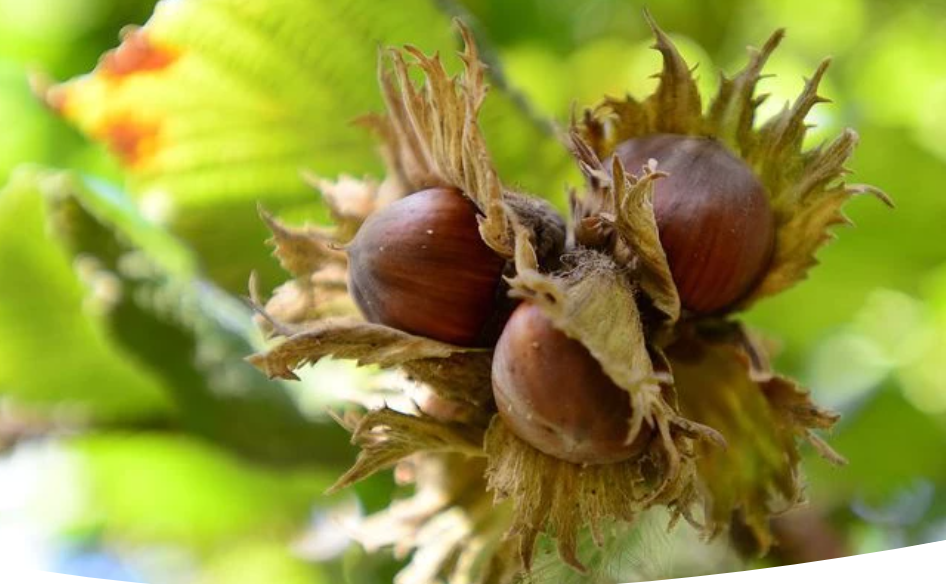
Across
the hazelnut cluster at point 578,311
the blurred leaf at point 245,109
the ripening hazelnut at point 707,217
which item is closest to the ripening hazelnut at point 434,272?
the hazelnut cluster at point 578,311

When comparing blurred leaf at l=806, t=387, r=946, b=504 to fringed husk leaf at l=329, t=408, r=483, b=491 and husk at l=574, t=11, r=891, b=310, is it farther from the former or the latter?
fringed husk leaf at l=329, t=408, r=483, b=491

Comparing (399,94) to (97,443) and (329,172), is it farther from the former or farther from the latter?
(97,443)

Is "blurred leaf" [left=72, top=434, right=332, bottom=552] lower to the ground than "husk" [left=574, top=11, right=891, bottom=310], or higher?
lower

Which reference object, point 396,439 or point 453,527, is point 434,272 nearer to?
point 396,439

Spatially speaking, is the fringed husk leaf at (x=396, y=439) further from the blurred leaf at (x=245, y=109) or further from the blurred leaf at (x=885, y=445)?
the blurred leaf at (x=885, y=445)

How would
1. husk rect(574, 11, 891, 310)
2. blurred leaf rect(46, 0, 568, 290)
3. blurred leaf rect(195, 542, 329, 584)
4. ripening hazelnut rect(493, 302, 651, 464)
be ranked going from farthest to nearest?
1. blurred leaf rect(195, 542, 329, 584)
2. blurred leaf rect(46, 0, 568, 290)
3. husk rect(574, 11, 891, 310)
4. ripening hazelnut rect(493, 302, 651, 464)

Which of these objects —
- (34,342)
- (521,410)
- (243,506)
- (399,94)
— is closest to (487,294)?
(521,410)

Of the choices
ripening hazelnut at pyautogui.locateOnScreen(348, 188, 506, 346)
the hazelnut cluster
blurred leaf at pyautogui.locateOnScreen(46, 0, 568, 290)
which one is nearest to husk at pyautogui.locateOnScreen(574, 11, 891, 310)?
the hazelnut cluster
